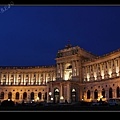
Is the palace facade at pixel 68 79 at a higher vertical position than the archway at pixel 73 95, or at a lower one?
higher

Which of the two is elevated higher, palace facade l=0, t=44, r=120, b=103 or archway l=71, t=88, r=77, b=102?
palace facade l=0, t=44, r=120, b=103

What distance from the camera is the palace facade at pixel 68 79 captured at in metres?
64.2

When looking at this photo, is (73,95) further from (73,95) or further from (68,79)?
(68,79)

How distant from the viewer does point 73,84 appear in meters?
70.0

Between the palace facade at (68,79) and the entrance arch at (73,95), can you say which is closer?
the palace facade at (68,79)

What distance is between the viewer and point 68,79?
7656cm

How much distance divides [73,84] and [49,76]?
1622 centimetres

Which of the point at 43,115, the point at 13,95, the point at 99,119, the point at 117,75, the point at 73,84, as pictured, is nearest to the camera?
the point at 99,119

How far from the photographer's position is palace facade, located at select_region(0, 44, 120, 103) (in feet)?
211

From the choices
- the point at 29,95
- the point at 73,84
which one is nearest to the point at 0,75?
the point at 29,95

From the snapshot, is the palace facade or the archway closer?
the palace facade

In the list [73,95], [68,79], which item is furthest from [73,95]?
[68,79]

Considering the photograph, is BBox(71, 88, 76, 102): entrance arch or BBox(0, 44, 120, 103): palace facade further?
BBox(71, 88, 76, 102): entrance arch
